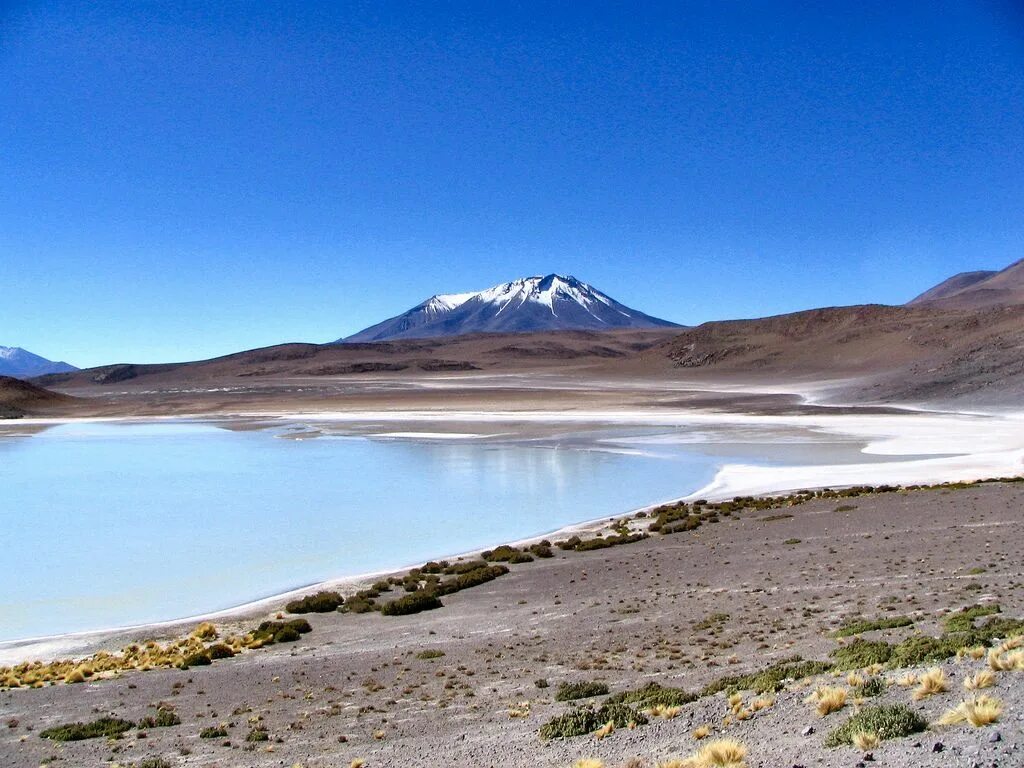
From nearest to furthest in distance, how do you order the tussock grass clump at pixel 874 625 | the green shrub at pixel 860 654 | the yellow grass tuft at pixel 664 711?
1. the yellow grass tuft at pixel 664 711
2. the green shrub at pixel 860 654
3. the tussock grass clump at pixel 874 625

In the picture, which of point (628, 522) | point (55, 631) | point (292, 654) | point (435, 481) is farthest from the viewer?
point (435, 481)

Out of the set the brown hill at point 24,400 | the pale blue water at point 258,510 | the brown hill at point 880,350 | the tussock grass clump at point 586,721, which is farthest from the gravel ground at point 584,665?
the brown hill at point 24,400

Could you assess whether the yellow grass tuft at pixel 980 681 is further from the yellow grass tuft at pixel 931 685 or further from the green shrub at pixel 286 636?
the green shrub at pixel 286 636

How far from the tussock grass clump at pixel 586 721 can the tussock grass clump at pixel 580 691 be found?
36.1 inches

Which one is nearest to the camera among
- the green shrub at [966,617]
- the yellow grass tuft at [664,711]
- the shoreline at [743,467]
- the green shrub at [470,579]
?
the yellow grass tuft at [664,711]

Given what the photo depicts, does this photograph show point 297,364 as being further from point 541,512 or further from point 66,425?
point 541,512

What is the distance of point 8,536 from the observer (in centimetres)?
2006

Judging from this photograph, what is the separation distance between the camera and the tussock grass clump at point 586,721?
691 centimetres

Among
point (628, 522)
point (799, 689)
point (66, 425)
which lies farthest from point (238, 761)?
point (66, 425)

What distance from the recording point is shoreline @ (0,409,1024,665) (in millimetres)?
12406

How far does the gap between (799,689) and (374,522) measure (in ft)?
50.7

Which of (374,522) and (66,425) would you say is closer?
(374,522)

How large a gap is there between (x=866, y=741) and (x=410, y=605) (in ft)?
28.7

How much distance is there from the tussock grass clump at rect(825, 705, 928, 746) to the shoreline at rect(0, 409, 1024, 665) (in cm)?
976
